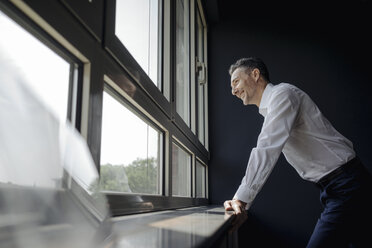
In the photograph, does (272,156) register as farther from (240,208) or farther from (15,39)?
(15,39)

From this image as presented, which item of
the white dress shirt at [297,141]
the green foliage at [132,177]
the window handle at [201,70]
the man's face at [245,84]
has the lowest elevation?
the green foliage at [132,177]

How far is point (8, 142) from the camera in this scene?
1.22 ft

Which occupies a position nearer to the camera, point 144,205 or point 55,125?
point 55,125

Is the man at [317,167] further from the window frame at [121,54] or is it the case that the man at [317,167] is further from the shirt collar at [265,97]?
the window frame at [121,54]

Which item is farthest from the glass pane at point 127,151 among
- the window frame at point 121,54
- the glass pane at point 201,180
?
the glass pane at point 201,180

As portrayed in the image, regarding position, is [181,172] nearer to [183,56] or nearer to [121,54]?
[183,56]

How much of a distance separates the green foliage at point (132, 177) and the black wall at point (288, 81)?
72.4 inches

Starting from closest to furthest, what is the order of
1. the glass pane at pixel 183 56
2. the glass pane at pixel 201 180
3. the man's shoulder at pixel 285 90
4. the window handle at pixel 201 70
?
the man's shoulder at pixel 285 90 < the glass pane at pixel 183 56 < the window handle at pixel 201 70 < the glass pane at pixel 201 180

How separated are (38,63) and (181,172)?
5.61 ft

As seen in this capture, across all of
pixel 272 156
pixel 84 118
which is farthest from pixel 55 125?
pixel 272 156

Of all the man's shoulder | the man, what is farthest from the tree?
the man's shoulder

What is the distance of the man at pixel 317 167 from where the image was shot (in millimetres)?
1358

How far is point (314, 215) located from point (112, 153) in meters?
2.58

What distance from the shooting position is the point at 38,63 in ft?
2.15
